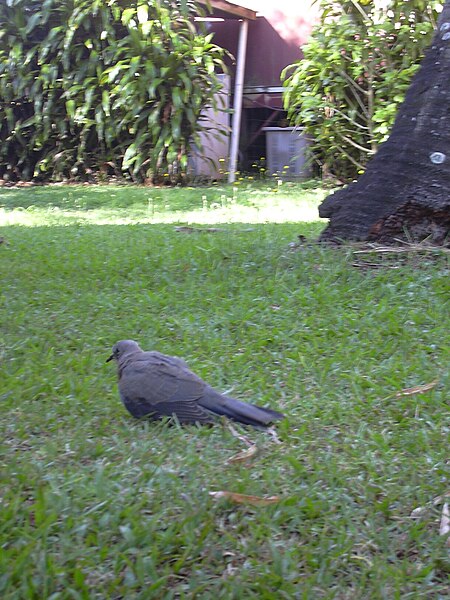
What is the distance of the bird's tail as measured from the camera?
3619 millimetres

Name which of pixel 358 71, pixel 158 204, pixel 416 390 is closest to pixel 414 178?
pixel 416 390

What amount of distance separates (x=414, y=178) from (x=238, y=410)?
3219 mm

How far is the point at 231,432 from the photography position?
3.61 meters

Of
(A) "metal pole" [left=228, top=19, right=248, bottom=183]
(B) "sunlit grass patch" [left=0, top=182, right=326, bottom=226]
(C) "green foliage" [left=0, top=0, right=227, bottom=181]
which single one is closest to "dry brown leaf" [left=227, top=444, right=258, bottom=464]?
(B) "sunlit grass patch" [left=0, top=182, right=326, bottom=226]

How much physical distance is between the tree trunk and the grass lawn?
29cm

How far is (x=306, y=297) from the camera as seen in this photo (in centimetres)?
541

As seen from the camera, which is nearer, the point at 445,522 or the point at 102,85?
the point at 445,522

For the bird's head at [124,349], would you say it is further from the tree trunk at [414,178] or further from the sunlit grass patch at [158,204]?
the sunlit grass patch at [158,204]

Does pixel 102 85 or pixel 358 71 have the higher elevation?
pixel 358 71

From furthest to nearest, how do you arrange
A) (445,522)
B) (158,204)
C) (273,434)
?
(158,204), (273,434), (445,522)

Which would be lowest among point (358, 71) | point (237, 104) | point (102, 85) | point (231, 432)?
point (231, 432)

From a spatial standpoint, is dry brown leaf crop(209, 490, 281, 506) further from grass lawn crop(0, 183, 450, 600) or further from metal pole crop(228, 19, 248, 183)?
metal pole crop(228, 19, 248, 183)

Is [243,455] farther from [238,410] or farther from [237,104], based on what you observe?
[237,104]

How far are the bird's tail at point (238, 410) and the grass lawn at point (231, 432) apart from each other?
0.06 metres
